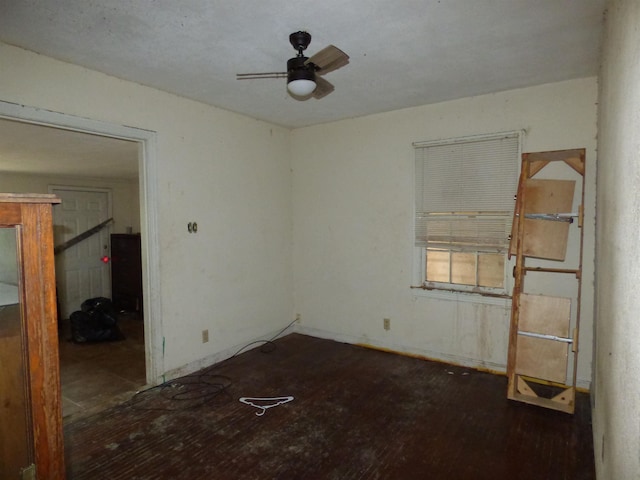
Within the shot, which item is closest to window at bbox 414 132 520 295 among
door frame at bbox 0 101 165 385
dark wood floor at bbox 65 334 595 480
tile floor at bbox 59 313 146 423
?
dark wood floor at bbox 65 334 595 480

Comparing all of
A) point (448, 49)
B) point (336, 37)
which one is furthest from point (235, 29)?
point (448, 49)

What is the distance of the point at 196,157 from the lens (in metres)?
3.56

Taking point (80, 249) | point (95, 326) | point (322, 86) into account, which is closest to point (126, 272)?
point (80, 249)

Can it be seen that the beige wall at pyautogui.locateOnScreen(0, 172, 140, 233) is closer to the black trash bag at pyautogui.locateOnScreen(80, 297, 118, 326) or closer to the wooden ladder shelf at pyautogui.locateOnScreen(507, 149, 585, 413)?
the black trash bag at pyautogui.locateOnScreen(80, 297, 118, 326)

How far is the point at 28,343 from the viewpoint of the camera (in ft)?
3.93

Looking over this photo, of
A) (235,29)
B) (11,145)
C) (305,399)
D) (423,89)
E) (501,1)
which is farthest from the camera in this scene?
(11,145)

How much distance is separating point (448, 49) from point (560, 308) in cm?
205

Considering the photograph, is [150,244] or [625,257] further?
[150,244]

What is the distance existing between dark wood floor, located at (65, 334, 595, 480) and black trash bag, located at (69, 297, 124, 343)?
1.88 m

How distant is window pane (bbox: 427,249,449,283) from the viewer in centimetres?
382

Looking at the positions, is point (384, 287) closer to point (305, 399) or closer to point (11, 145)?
point (305, 399)

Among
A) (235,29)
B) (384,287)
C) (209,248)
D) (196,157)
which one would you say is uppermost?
(235,29)

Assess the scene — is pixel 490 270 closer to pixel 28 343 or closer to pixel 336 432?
pixel 336 432

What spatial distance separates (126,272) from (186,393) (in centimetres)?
→ 378
